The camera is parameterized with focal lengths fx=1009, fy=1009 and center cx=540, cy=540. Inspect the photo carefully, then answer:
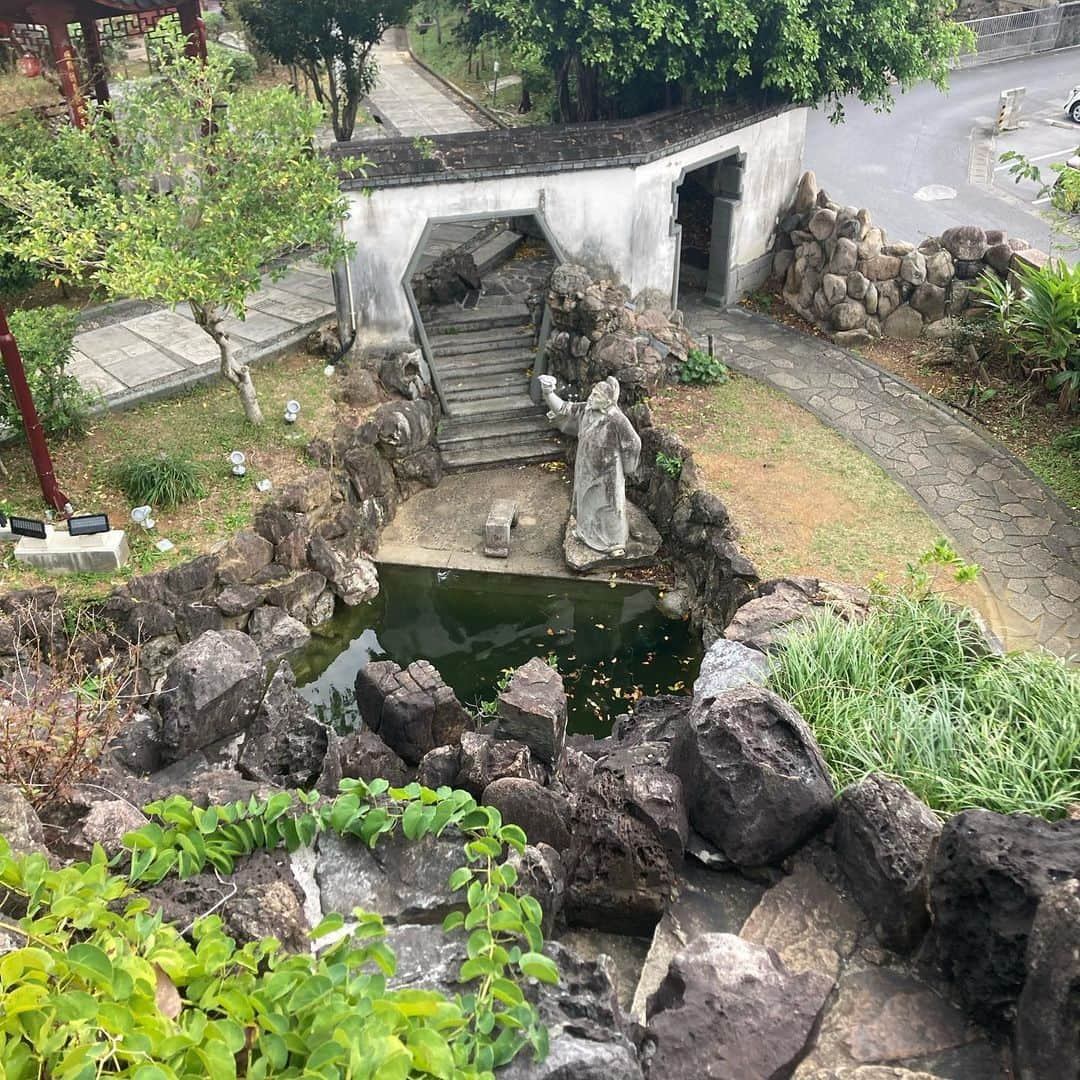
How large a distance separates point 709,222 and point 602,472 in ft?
28.0

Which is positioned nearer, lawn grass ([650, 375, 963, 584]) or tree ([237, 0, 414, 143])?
lawn grass ([650, 375, 963, 584])

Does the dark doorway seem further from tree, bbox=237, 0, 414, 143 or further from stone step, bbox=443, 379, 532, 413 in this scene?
tree, bbox=237, 0, 414, 143

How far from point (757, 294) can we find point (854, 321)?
222cm

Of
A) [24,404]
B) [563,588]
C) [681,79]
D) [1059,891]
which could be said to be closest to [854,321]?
[681,79]

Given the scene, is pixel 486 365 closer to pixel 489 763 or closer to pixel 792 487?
pixel 792 487

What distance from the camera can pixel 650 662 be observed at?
11.5 metres

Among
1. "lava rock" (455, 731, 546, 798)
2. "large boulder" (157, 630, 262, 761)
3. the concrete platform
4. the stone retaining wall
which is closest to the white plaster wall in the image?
the stone retaining wall

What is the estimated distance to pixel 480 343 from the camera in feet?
52.2

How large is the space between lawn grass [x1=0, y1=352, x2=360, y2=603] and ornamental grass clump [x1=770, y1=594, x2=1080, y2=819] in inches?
280

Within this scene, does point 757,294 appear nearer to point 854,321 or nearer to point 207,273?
point 854,321

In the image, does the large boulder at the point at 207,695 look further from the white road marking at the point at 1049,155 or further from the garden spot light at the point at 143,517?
the white road marking at the point at 1049,155

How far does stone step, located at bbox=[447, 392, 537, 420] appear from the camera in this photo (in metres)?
15.0

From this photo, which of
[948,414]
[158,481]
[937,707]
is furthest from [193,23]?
[937,707]

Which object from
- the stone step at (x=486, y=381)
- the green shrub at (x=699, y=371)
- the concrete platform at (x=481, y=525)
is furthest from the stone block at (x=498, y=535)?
the green shrub at (x=699, y=371)
